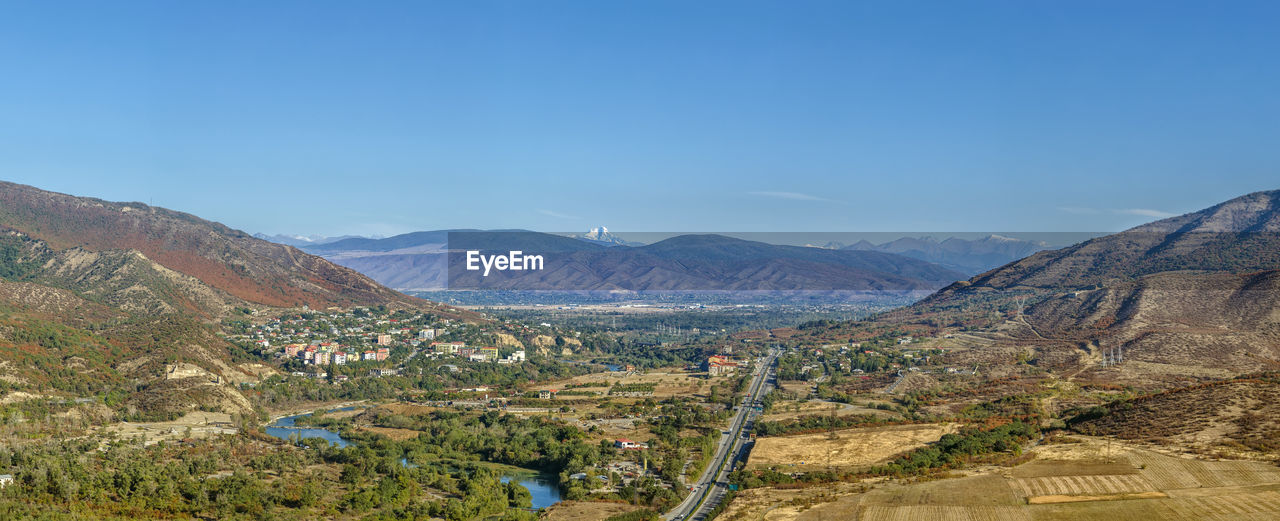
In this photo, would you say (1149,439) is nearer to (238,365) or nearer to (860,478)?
(860,478)

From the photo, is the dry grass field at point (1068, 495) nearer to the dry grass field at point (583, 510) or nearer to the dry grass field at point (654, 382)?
the dry grass field at point (583, 510)

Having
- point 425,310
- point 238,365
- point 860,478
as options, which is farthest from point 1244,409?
point 425,310

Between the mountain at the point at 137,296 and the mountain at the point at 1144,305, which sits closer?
the mountain at the point at 137,296

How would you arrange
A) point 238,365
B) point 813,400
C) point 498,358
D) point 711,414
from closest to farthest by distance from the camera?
point 711,414 < point 813,400 < point 238,365 < point 498,358

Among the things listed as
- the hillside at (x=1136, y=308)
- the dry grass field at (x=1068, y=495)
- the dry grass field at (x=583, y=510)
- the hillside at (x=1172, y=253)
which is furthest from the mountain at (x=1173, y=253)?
the dry grass field at (x=583, y=510)

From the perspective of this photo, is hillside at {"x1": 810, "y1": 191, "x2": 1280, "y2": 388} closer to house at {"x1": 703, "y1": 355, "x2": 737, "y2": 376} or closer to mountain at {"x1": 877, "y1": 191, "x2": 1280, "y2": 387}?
mountain at {"x1": 877, "y1": 191, "x2": 1280, "y2": 387}

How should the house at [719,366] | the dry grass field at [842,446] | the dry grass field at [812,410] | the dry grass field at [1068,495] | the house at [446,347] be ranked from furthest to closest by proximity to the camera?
the house at [446,347] < the house at [719,366] < the dry grass field at [812,410] < the dry grass field at [842,446] < the dry grass field at [1068,495]
